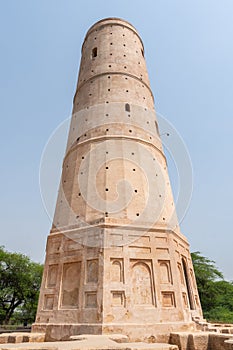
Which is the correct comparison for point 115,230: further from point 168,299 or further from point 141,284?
point 168,299

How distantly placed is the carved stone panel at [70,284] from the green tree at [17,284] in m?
15.3

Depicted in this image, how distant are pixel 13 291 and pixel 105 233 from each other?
682 inches

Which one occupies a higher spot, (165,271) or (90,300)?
(165,271)

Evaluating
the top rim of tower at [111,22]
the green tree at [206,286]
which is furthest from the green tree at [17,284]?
the top rim of tower at [111,22]

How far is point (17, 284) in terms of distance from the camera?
22.2m

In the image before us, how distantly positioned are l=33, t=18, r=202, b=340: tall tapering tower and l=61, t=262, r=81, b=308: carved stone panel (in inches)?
1.2

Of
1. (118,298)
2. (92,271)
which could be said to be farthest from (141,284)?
(92,271)

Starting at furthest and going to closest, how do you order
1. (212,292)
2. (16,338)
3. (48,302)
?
(212,292)
(48,302)
(16,338)

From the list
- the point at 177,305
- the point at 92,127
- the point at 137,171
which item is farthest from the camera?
the point at 92,127

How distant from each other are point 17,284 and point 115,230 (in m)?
17.1

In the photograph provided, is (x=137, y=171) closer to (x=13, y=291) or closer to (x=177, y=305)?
(x=177, y=305)

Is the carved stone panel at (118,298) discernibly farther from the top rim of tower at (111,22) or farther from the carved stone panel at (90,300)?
the top rim of tower at (111,22)

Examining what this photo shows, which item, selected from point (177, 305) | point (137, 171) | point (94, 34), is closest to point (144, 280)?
point (177, 305)

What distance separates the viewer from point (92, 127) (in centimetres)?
1248
